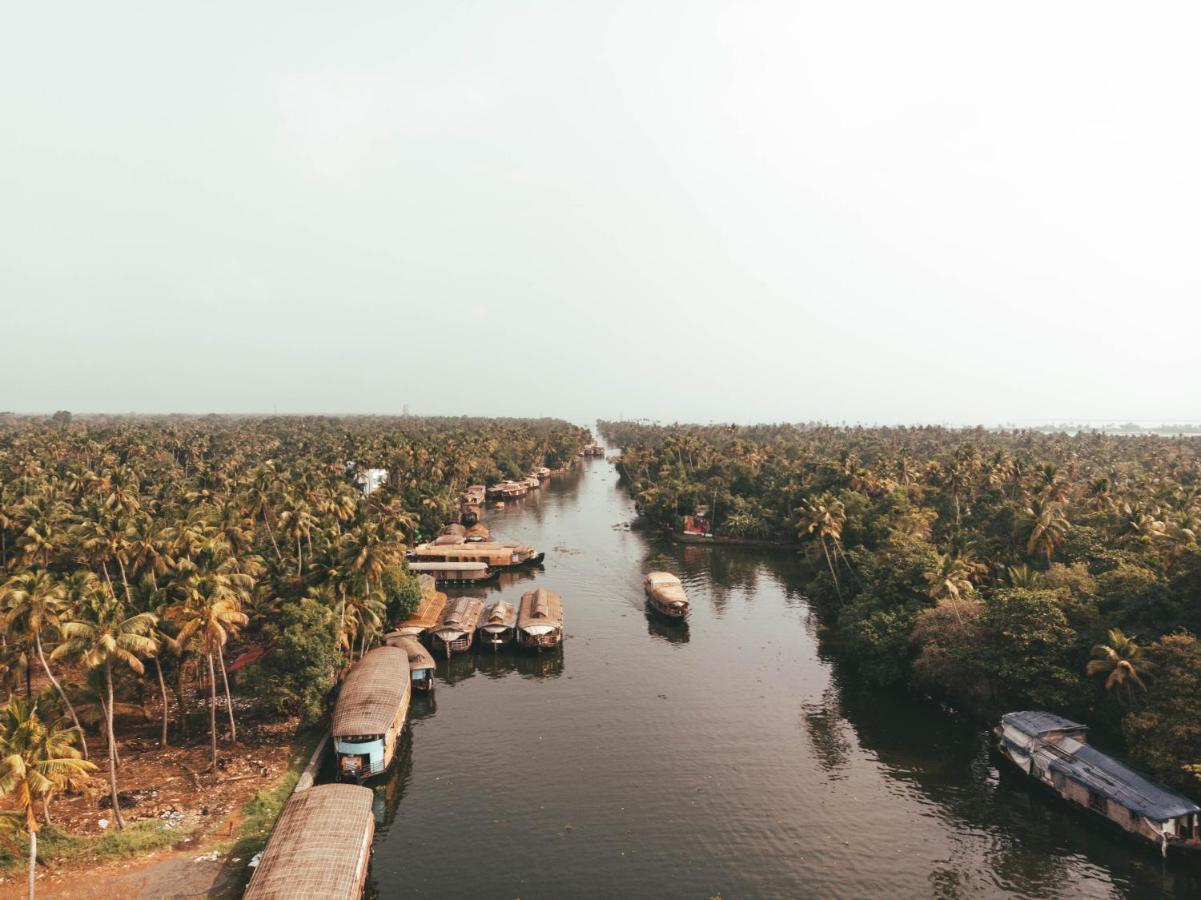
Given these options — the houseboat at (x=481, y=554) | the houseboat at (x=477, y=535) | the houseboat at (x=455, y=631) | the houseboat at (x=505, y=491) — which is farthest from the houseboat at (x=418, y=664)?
the houseboat at (x=505, y=491)

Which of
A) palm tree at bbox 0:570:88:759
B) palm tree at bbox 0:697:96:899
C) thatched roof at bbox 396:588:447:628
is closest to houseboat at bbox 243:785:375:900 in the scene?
palm tree at bbox 0:697:96:899

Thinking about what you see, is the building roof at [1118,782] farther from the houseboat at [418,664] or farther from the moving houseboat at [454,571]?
the moving houseboat at [454,571]

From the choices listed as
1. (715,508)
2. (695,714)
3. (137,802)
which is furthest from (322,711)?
(715,508)

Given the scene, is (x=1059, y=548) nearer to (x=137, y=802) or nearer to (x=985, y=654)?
(x=985, y=654)

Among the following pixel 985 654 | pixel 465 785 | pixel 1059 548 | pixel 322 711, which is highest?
pixel 1059 548

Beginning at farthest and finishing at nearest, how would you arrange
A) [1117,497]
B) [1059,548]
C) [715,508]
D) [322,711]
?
[715,508], [1117,497], [1059,548], [322,711]

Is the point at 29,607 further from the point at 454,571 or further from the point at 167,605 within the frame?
the point at 454,571

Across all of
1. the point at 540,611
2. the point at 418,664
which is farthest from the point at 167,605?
the point at 540,611

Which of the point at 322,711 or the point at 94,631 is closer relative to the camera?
the point at 94,631
